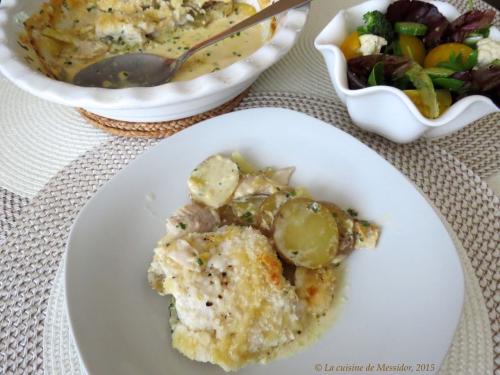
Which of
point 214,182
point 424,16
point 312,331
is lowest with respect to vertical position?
point 312,331

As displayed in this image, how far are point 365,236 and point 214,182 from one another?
266 millimetres

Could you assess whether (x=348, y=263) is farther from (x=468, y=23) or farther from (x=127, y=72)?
(x=127, y=72)

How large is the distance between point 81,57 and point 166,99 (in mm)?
505

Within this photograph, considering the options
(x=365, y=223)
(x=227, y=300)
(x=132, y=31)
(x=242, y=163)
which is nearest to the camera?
(x=227, y=300)

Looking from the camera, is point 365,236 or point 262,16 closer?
point 365,236

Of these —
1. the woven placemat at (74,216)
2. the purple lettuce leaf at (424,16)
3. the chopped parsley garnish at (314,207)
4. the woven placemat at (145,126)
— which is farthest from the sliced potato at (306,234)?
the purple lettuce leaf at (424,16)

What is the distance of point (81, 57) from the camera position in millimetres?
1242

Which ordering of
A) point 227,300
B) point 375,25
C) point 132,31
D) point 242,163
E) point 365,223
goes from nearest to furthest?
point 227,300
point 365,223
point 242,163
point 375,25
point 132,31

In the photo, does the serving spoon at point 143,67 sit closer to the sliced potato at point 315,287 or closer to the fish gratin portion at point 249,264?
the fish gratin portion at point 249,264

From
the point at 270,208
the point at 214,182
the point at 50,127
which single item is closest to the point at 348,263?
the point at 270,208

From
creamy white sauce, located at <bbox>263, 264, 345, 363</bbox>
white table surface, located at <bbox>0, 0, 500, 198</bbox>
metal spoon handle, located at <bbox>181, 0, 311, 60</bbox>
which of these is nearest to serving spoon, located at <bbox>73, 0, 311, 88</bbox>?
metal spoon handle, located at <bbox>181, 0, 311, 60</bbox>

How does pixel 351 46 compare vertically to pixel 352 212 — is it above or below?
above

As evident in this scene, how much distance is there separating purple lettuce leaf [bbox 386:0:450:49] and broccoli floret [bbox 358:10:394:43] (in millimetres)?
52

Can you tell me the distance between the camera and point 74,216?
87cm
